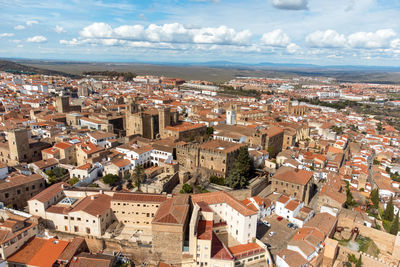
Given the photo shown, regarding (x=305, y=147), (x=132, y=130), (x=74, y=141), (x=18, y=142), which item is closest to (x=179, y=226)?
(x=74, y=141)

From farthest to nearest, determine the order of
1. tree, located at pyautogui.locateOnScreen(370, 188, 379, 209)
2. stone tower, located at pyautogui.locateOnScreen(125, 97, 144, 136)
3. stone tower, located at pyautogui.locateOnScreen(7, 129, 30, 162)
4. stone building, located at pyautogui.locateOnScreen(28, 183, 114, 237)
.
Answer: stone tower, located at pyautogui.locateOnScreen(125, 97, 144, 136)
tree, located at pyautogui.locateOnScreen(370, 188, 379, 209)
stone tower, located at pyautogui.locateOnScreen(7, 129, 30, 162)
stone building, located at pyautogui.locateOnScreen(28, 183, 114, 237)

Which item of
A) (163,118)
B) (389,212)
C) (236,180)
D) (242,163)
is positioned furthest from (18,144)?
(389,212)

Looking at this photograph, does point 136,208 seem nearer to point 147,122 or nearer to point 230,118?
point 147,122

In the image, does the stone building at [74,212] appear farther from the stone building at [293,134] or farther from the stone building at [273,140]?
the stone building at [293,134]

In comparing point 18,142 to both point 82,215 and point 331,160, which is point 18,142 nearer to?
point 82,215

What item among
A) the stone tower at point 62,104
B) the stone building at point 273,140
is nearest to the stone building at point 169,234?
the stone building at point 273,140

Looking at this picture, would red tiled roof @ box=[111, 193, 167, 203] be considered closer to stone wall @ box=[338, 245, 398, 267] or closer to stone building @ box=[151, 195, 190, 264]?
stone building @ box=[151, 195, 190, 264]

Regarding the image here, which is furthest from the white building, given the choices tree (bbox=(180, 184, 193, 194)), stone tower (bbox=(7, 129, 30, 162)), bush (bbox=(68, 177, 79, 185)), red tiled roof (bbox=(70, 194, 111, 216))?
stone tower (bbox=(7, 129, 30, 162))
